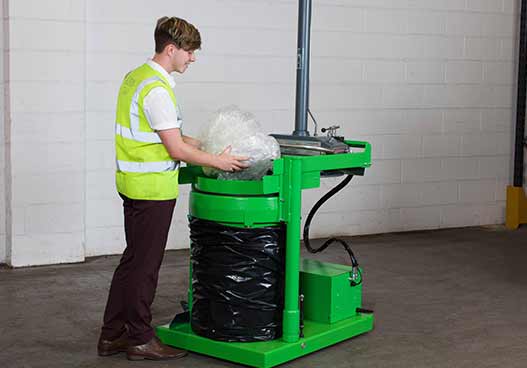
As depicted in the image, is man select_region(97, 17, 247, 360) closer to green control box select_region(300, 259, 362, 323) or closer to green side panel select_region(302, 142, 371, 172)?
green side panel select_region(302, 142, 371, 172)

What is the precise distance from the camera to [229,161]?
11.3 feet

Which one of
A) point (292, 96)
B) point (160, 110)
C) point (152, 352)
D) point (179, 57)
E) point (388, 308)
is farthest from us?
point (292, 96)

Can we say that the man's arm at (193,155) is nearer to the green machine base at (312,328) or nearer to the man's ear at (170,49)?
the man's ear at (170,49)

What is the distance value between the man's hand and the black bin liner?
250 mm

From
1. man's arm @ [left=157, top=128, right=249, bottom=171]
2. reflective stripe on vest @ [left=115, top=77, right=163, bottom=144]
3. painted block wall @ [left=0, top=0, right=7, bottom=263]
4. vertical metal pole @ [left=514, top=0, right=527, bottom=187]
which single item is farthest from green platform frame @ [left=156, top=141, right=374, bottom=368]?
vertical metal pole @ [left=514, top=0, right=527, bottom=187]

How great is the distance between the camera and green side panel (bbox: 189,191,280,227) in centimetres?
350

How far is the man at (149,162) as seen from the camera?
340cm

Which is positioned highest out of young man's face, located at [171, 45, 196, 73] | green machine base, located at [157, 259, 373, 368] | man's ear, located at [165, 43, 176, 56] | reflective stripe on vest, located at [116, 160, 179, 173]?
man's ear, located at [165, 43, 176, 56]

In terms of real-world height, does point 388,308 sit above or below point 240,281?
below

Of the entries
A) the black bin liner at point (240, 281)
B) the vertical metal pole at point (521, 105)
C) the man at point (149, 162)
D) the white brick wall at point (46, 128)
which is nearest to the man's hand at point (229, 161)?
the man at point (149, 162)

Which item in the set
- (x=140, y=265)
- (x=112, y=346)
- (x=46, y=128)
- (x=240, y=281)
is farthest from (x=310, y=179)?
(x=46, y=128)

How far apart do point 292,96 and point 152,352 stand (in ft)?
9.31

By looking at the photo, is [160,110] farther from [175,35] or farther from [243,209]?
[243,209]

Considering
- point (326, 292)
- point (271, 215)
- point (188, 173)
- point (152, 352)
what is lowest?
point (152, 352)
